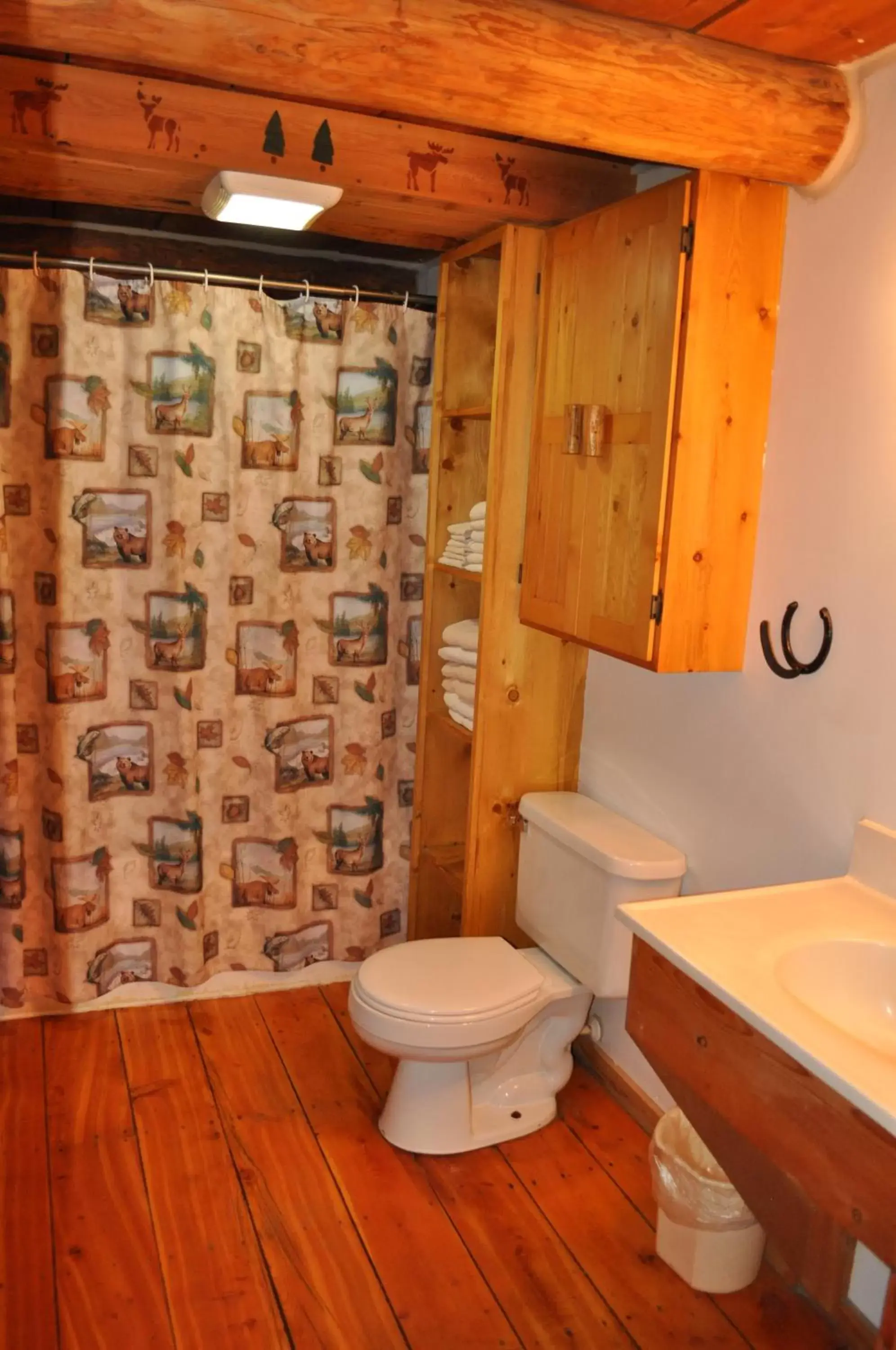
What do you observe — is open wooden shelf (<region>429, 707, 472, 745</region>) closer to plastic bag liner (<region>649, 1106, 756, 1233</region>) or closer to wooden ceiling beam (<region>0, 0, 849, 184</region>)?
plastic bag liner (<region>649, 1106, 756, 1233</region>)

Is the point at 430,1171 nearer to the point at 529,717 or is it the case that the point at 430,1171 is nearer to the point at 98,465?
the point at 529,717

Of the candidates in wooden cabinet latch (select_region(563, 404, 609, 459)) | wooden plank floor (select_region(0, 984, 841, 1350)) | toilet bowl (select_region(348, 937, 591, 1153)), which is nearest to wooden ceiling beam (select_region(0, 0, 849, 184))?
wooden cabinet latch (select_region(563, 404, 609, 459))

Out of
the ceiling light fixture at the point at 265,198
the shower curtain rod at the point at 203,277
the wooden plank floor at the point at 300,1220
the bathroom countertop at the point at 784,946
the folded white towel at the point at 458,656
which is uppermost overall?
the ceiling light fixture at the point at 265,198

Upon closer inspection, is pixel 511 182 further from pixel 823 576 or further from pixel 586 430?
pixel 823 576

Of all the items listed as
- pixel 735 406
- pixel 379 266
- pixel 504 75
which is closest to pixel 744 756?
pixel 735 406

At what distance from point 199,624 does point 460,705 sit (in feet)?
2.39

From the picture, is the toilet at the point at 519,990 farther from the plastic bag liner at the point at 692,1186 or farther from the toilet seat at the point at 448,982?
the plastic bag liner at the point at 692,1186

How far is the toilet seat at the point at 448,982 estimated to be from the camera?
2.33 meters

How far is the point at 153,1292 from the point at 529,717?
1510 millimetres

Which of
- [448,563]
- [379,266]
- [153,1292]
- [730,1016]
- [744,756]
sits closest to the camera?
[730,1016]

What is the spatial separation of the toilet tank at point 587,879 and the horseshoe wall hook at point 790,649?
20.7 inches

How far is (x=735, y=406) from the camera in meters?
2.09

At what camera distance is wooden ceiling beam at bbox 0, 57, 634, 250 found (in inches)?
83.9

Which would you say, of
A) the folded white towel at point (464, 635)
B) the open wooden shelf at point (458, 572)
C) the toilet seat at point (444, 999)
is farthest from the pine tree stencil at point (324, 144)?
the toilet seat at point (444, 999)
